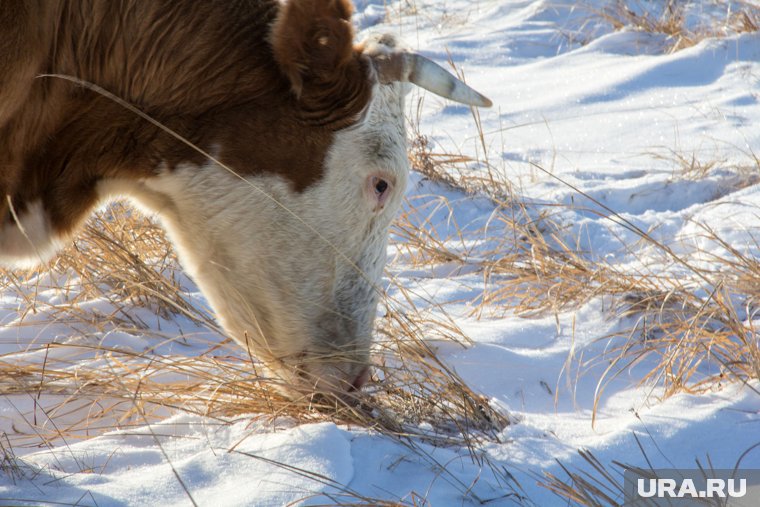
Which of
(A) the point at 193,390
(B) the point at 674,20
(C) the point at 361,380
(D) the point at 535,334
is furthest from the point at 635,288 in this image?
(B) the point at 674,20

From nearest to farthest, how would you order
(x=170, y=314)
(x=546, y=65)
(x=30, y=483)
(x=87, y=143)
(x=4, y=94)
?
1. (x=30, y=483)
2. (x=4, y=94)
3. (x=87, y=143)
4. (x=170, y=314)
5. (x=546, y=65)

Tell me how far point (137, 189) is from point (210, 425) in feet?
2.64

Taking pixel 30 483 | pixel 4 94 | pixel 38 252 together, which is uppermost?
pixel 4 94

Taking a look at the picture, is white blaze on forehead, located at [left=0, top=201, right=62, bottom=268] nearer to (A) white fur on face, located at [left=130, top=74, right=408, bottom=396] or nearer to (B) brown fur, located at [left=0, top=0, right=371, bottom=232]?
(B) brown fur, located at [left=0, top=0, right=371, bottom=232]

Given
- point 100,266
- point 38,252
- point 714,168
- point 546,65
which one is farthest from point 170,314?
point 546,65

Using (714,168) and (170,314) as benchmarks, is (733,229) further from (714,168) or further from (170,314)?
(170,314)

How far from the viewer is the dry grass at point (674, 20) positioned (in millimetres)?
8273

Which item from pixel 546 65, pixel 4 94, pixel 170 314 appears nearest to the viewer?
pixel 4 94

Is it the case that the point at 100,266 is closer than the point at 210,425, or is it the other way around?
the point at 210,425

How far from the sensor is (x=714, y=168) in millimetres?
5941

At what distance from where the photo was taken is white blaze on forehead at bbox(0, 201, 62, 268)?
10.1 feet

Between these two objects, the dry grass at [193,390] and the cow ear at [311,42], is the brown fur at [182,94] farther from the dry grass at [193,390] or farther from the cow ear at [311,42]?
the dry grass at [193,390]

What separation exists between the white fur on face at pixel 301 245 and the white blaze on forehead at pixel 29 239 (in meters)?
A: 0.33

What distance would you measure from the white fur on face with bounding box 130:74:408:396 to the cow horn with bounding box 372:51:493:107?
0.07 metres
